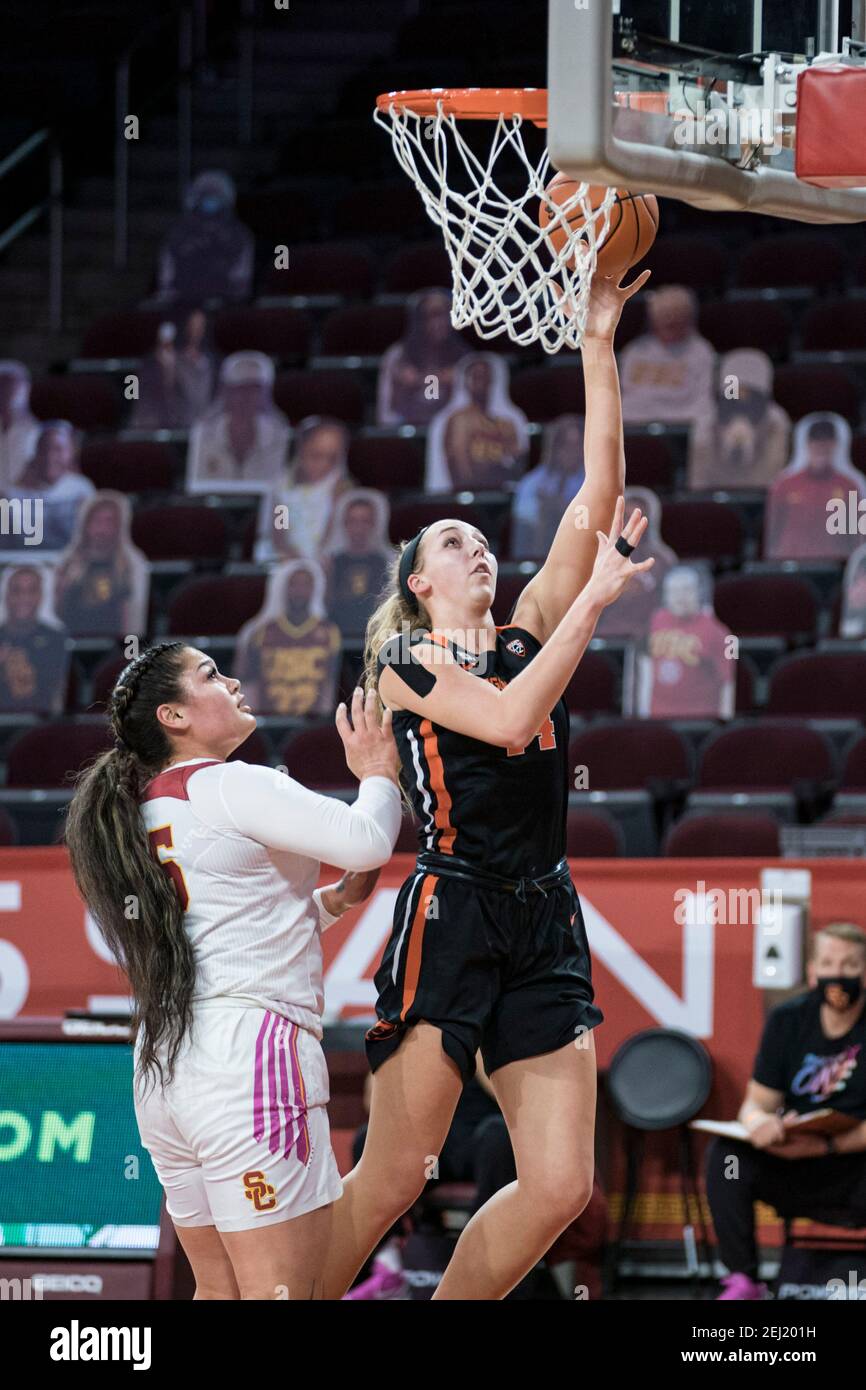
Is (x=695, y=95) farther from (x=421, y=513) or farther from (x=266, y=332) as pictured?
(x=266, y=332)

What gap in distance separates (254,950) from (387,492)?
6772 millimetres

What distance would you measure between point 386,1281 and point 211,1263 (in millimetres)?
2657

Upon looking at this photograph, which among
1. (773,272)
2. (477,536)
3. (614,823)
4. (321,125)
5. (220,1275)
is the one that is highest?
(321,125)

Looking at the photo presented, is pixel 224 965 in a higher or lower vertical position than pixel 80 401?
lower

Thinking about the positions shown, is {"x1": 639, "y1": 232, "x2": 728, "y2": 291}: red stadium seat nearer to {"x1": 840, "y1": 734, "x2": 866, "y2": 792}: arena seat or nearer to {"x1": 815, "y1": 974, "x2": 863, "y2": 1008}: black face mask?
{"x1": 840, "y1": 734, "x2": 866, "y2": 792}: arena seat

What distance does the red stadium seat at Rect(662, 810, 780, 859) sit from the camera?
25.0 feet

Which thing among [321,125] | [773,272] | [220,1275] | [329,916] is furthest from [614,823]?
[321,125]

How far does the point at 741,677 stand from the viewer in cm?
912

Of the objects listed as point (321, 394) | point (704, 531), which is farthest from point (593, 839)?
point (321, 394)

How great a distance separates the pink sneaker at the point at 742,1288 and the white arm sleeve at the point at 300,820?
2964 millimetres

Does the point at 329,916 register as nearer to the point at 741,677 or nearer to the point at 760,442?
the point at 741,677

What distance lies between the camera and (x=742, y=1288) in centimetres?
638

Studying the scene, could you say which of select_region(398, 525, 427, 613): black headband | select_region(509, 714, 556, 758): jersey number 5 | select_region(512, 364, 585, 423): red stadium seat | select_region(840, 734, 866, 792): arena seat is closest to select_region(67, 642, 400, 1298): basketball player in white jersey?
select_region(509, 714, 556, 758): jersey number 5

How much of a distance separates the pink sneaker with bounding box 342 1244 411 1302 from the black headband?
114 inches
